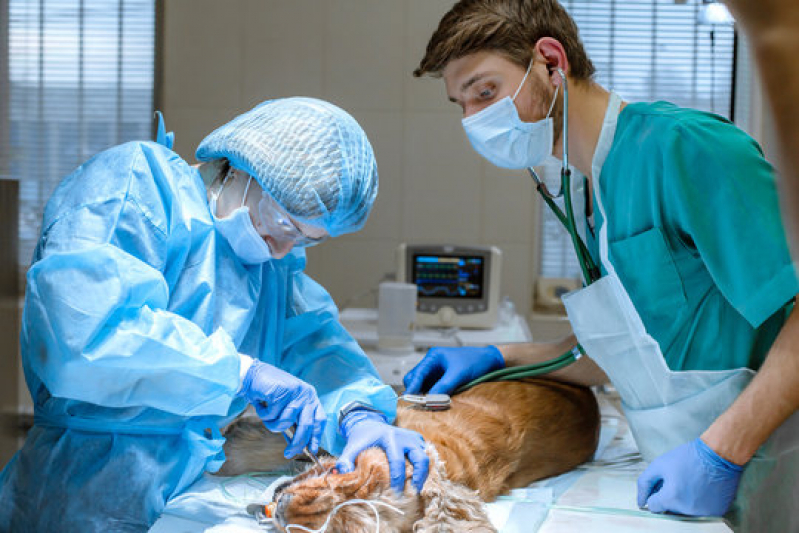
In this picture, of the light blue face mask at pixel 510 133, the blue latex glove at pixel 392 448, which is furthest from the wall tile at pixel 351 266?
the blue latex glove at pixel 392 448

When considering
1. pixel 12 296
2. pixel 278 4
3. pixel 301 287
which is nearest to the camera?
pixel 301 287

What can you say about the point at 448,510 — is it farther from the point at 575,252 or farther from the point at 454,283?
the point at 454,283

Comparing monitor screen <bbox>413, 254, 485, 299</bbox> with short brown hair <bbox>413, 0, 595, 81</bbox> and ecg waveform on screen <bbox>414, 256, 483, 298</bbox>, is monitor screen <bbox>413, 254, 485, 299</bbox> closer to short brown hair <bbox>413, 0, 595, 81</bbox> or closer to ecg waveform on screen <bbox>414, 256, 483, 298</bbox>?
ecg waveform on screen <bbox>414, 256, 483, 298</bbox>

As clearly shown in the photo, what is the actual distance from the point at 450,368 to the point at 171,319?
0.81 m

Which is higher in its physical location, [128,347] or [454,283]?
[128,347]

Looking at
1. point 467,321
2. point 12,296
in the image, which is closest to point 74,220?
point 12,296

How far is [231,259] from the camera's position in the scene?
55.8 inches

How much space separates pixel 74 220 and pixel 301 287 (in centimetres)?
58

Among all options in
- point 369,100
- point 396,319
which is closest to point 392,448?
point 396,319

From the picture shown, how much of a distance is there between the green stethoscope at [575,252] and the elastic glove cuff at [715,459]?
16.6 inches

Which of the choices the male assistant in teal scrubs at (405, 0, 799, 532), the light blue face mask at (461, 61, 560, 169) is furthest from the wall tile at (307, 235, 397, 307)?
the light blue face mask at (461, 61, 560, 169)

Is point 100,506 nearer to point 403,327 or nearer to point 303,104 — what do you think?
point 303,104

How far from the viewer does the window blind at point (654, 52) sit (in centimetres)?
380

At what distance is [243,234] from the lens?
1.39 meters
